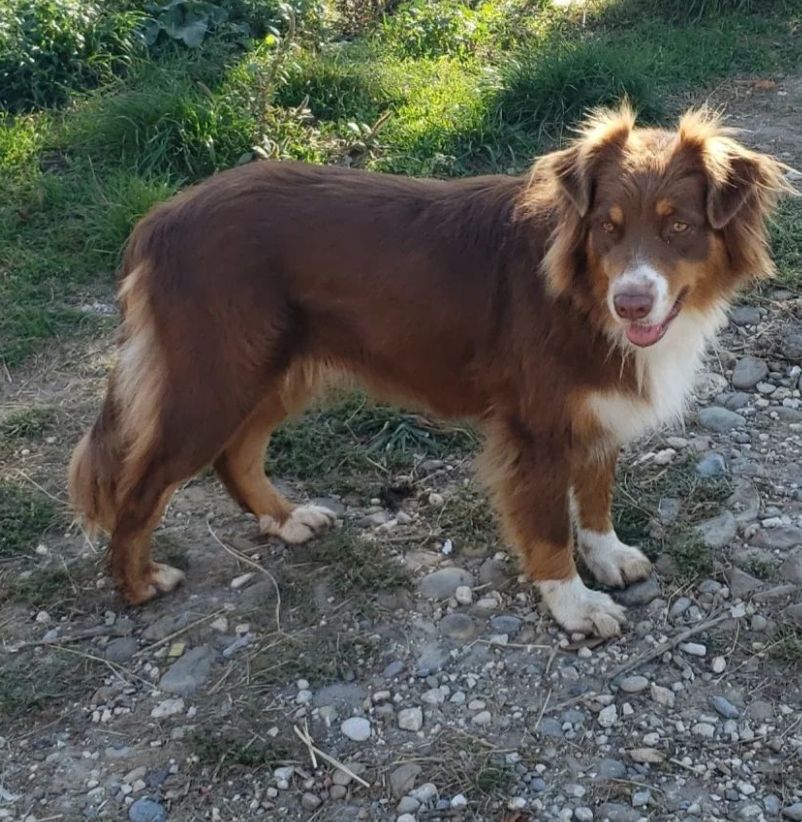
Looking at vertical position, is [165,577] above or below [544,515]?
below

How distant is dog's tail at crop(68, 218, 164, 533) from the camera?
3.53 metres

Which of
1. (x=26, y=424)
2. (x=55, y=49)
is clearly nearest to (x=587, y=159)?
(x=26, y=424)

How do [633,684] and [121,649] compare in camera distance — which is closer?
[633,684]

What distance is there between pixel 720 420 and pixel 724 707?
1521mm

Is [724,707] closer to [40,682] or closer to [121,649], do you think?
[121,649]

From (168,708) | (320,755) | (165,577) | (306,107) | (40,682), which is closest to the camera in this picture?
(320,755)

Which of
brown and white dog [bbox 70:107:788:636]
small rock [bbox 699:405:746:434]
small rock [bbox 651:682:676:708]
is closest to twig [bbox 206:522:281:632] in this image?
brown and white dog [bbox 70:107:788:636]

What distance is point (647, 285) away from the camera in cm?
296

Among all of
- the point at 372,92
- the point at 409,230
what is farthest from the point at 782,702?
the point at 372,92

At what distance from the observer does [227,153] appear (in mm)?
6285

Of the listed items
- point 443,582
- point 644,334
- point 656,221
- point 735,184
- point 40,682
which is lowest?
point 40,682

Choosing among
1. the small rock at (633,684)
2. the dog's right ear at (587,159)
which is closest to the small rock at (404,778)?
the small rock at (633,684)

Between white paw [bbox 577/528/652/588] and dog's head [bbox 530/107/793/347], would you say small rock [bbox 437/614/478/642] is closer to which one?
white paw [bbox 577/528/652/588]

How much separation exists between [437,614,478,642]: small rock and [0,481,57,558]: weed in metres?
1.64
